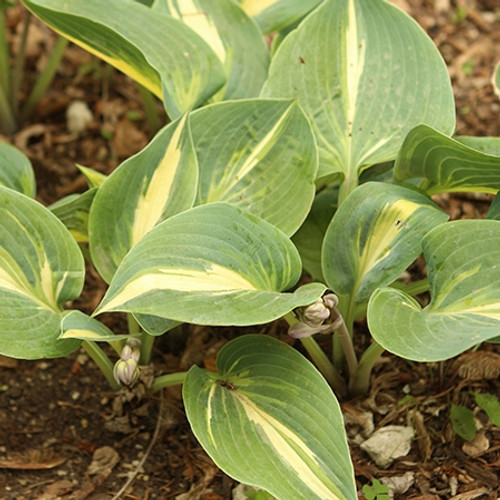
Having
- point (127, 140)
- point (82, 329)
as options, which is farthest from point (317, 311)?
point (127, 140)

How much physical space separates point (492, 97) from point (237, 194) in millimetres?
1328

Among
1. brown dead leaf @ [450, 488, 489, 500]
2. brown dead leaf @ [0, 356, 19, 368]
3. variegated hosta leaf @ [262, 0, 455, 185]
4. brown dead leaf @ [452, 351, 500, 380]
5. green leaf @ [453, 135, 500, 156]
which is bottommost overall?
brown dead leaf @ [0, 356, 19, 368]

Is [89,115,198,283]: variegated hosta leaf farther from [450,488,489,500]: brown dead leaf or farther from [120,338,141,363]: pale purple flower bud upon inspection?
[450,488,489,500]: brown dead leaf

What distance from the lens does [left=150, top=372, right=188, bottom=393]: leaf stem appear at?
1675 mm

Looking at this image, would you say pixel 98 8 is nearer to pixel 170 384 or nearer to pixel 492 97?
pixel 170 384

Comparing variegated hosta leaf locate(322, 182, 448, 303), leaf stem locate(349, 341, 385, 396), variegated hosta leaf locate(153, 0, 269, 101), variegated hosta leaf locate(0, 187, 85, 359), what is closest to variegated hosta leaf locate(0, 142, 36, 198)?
variegated hosta leaf locate(0, 187, 85, 359)

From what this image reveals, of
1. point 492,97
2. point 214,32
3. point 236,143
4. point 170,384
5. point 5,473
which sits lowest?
point 5,473

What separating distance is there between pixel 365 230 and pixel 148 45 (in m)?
0.70

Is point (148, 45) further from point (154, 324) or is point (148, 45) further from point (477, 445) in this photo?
point (477, 445)

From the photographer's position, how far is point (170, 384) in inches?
67.3

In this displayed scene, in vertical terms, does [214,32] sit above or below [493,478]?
above

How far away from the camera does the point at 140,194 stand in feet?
5.49

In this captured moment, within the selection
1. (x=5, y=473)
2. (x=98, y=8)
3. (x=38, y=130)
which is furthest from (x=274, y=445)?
(x=38, y=130)

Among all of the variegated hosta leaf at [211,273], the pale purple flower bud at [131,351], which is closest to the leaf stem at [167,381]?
the pale purple flower bud at [131,351]
